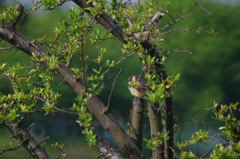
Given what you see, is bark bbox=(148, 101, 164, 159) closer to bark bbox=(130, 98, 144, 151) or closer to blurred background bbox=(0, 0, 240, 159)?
bark bbox=(130, 98, 144, 151)

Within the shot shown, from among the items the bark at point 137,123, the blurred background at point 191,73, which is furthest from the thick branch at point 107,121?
the blurred background at point 191,73

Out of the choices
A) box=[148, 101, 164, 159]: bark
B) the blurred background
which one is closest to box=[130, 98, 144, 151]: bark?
box=[148, 101, 164, 159]: bark

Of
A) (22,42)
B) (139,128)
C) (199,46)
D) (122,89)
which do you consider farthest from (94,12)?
(199,46)

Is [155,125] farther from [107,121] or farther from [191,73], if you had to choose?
[191,73]

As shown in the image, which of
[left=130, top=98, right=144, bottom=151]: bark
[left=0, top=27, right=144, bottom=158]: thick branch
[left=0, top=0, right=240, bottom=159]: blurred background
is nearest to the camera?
[left=0, top=27, right=144, bottom=158]: thick branch

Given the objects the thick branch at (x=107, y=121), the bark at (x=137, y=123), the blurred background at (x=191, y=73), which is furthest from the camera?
the blurred background at (x=191, y=73)

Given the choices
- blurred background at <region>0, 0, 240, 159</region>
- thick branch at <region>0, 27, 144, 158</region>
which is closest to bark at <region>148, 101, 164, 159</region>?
thick branch at <region>0, 27, 144, 158</region>

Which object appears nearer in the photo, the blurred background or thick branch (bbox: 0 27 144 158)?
thick branch (bbox: 0 27 144 158)

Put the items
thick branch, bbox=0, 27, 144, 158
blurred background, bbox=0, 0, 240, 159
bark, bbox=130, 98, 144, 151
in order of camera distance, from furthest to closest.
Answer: blurred background, bbox=0, 0, 240, 159, bark, bbox=130, 98, 144, 151, thick branch, bbox=0, 27, 144, 158

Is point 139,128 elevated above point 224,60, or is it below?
above

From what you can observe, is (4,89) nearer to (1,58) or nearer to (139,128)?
(1,58)

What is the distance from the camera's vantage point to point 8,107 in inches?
43.3

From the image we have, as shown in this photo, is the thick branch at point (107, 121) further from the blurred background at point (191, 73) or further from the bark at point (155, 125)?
the blurred background at point (191, 73)

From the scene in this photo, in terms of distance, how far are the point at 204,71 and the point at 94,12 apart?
338 centimetres
